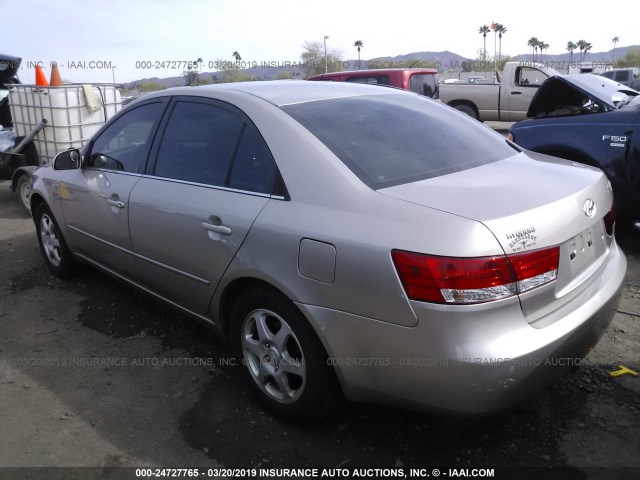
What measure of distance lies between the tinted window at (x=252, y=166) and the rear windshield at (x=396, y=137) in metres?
0.23

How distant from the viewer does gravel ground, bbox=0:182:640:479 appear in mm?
2443

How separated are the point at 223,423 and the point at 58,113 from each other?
18.9 feet

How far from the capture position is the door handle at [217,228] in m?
2.70

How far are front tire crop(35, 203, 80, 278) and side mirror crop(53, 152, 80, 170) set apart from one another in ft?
1.81

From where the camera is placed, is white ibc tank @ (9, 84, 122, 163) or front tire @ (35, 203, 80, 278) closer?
front tire @ (35, 203, 80, 278)

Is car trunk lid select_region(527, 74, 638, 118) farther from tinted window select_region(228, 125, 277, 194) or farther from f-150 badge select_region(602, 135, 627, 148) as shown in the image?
tinted window select_region(228, 125, 277, 194)

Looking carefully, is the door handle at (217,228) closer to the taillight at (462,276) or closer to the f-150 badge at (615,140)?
the taillight at (462,276)

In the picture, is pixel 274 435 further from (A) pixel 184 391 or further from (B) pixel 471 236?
(B) pixel 471 236

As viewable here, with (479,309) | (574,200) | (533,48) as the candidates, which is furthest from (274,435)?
(533,48)

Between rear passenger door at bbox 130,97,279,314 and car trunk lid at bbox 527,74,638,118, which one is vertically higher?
car trunk lid at bbox 527,74,638,118

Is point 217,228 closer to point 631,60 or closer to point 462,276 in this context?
point 462,276

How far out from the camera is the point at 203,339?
3662 millimetres

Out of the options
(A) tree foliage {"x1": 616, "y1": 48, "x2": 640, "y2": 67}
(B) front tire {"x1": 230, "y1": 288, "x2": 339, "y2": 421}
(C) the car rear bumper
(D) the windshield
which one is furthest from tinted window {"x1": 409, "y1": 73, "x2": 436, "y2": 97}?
(A) tree foliage {"x1": 616, "y1": 48, "x2": 640, "y2": 67}

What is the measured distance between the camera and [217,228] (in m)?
2.75
